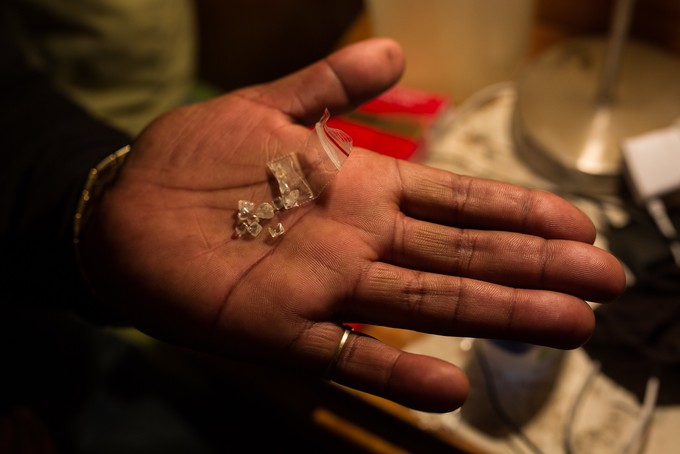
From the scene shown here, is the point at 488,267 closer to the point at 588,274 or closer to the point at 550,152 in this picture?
the point at 588,274

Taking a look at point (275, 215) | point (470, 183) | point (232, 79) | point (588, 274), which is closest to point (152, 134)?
point (275, 215)

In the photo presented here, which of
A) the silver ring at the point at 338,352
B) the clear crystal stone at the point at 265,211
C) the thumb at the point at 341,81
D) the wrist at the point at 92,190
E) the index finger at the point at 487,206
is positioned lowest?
the silver ring at the point at 338,352

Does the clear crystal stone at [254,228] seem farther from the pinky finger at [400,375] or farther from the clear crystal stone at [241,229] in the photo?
the pinky finger at [400,375]

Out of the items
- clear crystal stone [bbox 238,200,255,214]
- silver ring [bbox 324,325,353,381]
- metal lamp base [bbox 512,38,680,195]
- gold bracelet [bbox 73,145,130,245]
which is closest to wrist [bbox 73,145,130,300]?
gold bracelet [bbox 73,145,130,245]

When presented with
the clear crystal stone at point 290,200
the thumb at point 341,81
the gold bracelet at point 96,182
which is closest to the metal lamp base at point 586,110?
the thumb at point 341,81

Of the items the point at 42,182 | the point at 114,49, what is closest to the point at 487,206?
the point at 42,182
